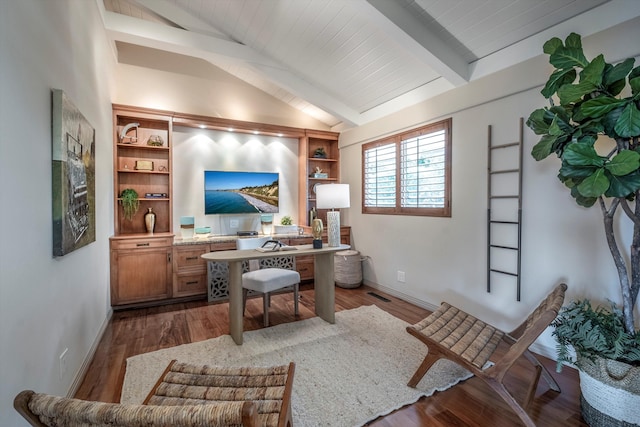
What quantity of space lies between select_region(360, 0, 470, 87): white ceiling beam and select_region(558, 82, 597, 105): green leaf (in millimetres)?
Answer: 1365

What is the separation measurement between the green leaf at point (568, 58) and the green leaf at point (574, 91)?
6.8 inches

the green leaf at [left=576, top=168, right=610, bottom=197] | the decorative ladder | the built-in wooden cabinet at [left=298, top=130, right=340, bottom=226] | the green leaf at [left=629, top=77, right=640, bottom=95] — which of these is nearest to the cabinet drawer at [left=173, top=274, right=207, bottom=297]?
the built-in wooden cabinet at [left=298, top=130, right=340, bottom=226]

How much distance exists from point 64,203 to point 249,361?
1708 millimetres

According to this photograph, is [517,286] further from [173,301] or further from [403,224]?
[173,301]

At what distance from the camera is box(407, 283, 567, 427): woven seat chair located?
5.37ft

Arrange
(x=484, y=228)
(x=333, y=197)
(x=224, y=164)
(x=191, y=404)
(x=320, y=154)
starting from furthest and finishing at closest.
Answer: (x=320, y=154)
(x=224, y=164)
(x=333, y=197)
(x=484, y=228)
(x=191, y=404)

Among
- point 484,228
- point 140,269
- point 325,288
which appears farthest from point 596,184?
point 140,269

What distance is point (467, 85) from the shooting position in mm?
3057

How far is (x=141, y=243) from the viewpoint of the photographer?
3.65 metres

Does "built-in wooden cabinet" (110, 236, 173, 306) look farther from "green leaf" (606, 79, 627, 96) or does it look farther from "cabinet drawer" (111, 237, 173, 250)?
"green leaf" (606, 79, 627, 96)

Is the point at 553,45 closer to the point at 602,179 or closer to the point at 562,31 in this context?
the point at 562,31

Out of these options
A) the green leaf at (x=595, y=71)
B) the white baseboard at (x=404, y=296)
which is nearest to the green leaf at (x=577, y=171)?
the green leaf at (x=595, y=71)

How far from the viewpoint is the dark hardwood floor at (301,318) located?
1813mm

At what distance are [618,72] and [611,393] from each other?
1.73 metres
